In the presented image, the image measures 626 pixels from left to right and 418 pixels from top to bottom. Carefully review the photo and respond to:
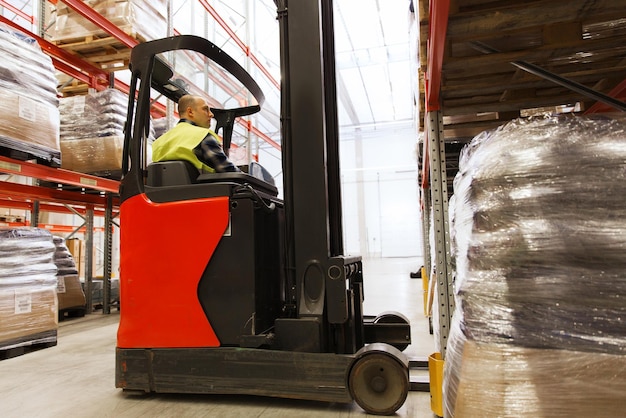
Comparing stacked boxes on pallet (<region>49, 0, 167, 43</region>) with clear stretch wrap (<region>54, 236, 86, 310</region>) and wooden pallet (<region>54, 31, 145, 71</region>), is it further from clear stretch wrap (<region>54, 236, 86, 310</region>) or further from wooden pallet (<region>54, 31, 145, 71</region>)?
clear stretch wrap (<region>54, 236, 86, 310</region>)

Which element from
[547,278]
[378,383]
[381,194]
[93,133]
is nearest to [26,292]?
[93,133]

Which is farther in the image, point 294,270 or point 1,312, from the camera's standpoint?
point 1,312

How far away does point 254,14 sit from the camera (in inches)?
437

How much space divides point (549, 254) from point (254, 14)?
11.4 metres

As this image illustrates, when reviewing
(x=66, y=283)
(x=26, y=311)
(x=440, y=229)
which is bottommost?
(x=26, y=311)

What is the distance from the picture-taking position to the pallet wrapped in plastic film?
4.08 ft

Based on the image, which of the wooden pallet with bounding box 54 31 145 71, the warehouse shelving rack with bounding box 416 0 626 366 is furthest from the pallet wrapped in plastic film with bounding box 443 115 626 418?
the wooden pallet with bounding box 54 31 145 71

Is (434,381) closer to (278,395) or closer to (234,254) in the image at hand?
(278,395)

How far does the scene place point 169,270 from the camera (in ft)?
8.32

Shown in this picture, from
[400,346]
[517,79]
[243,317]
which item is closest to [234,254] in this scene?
[243,317]

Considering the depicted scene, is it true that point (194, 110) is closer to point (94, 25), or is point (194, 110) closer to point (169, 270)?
point (169, 270)

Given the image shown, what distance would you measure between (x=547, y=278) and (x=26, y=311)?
4489 mm

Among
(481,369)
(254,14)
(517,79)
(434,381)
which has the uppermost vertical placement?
(254,14)

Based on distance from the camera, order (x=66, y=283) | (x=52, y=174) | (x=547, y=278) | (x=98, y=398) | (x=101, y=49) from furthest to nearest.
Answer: (x=66, y=283), (x=101, y=49), (x=52, y=174), (x=98, y=398), (x=547, y=278)
